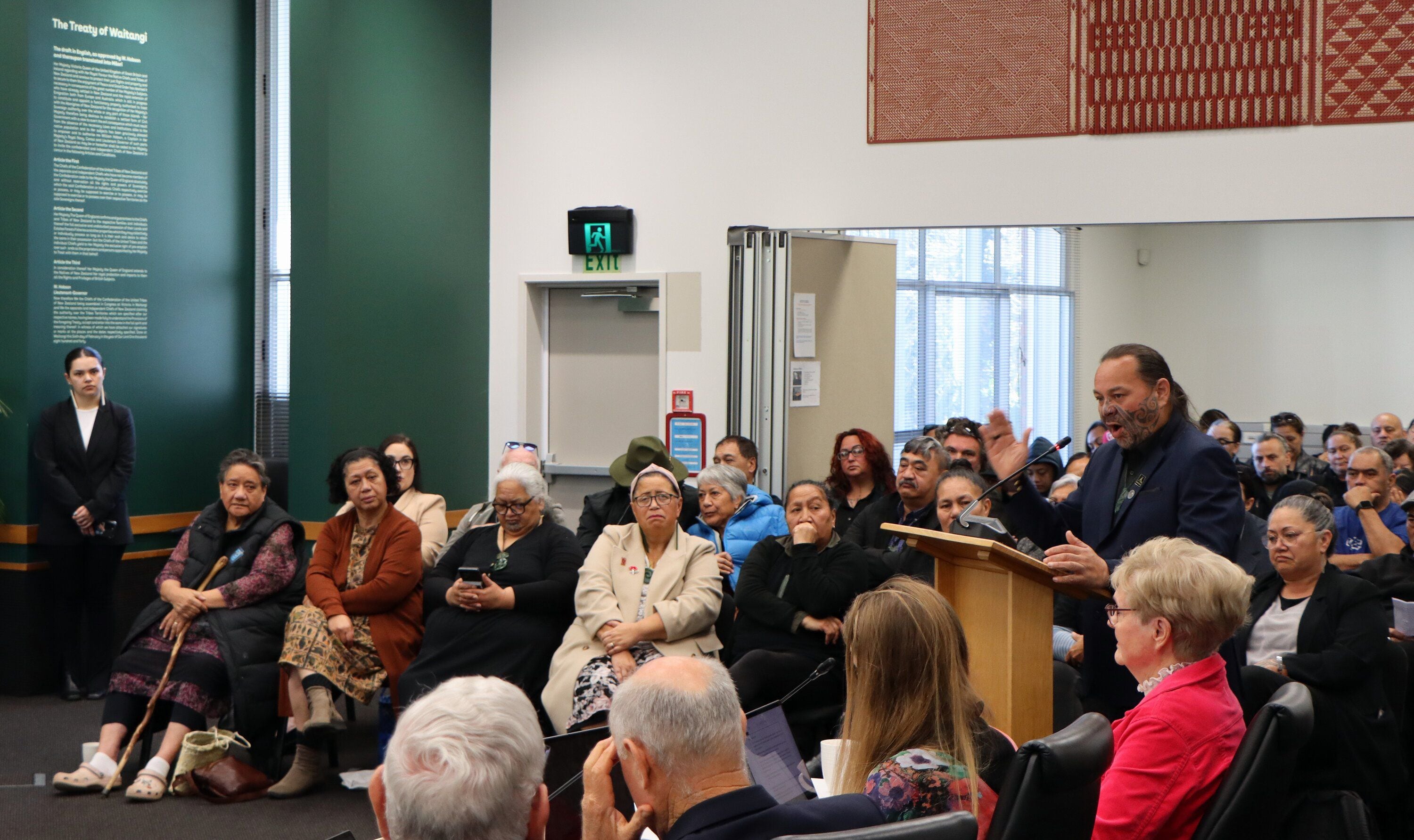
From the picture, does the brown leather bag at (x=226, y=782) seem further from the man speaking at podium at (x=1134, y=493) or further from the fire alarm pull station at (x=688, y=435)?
the man speaking at podium at (x=1134, y=493)

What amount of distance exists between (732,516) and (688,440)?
156cm

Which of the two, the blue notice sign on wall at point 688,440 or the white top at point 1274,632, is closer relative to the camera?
the white top at point 1274,632

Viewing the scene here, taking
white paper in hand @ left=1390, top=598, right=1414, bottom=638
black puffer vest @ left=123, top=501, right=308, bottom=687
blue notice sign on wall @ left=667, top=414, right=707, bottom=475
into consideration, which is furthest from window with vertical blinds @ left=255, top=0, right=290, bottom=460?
white paper in hand @ left=1390, top=598, right=1414, bottom=638

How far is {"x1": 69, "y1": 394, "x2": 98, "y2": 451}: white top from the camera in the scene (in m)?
6.04

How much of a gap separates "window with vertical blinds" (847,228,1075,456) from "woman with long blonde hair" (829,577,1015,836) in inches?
264

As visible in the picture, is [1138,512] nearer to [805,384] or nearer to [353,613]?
[353,613]

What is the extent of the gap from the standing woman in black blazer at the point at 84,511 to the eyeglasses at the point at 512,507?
2472 mm

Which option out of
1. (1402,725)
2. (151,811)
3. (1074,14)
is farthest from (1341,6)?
(151,811)

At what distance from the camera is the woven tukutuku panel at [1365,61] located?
5379mm

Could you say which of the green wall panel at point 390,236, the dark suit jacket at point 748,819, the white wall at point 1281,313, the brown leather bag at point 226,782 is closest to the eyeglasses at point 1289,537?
the dark suit jacket at point 748,819

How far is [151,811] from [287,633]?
743 mm

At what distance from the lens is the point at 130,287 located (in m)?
6.56

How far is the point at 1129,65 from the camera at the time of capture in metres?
5.80

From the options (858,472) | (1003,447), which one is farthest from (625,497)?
(1003,447)
